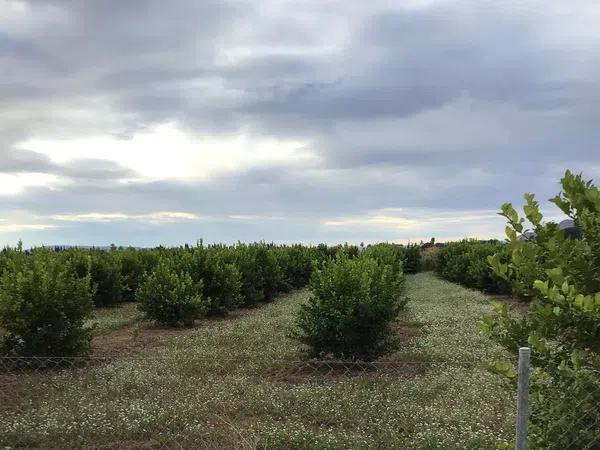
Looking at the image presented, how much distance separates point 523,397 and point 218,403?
13.6 ft

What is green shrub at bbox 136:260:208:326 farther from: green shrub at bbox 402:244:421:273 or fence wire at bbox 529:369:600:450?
green shrub at bbox 402:244:421:273

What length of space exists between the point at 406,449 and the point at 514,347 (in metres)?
2.28

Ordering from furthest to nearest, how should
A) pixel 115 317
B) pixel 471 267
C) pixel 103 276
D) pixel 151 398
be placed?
pixel 471 267, pixel 103 276, pixel 115 317, pixel 151 398

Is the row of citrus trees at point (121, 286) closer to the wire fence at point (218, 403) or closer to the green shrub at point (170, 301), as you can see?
the green shrub at point (170, 301)

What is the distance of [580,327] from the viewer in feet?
8.70

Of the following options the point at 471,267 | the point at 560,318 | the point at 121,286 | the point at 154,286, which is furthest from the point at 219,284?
the point at 560,318

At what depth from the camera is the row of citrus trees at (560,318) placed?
2.62 metres

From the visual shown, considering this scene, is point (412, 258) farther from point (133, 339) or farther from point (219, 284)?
point (133, 339)

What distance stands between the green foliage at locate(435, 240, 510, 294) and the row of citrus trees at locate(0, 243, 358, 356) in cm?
755

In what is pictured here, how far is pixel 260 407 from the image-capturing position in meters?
6.12

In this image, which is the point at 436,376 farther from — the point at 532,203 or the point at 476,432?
the point at 532,203

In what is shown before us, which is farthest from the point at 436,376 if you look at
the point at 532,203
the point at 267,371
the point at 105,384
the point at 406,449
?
the point at 532,203

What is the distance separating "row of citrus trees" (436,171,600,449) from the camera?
2615 millimetres

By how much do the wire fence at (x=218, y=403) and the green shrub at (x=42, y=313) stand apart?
0.41 metres
